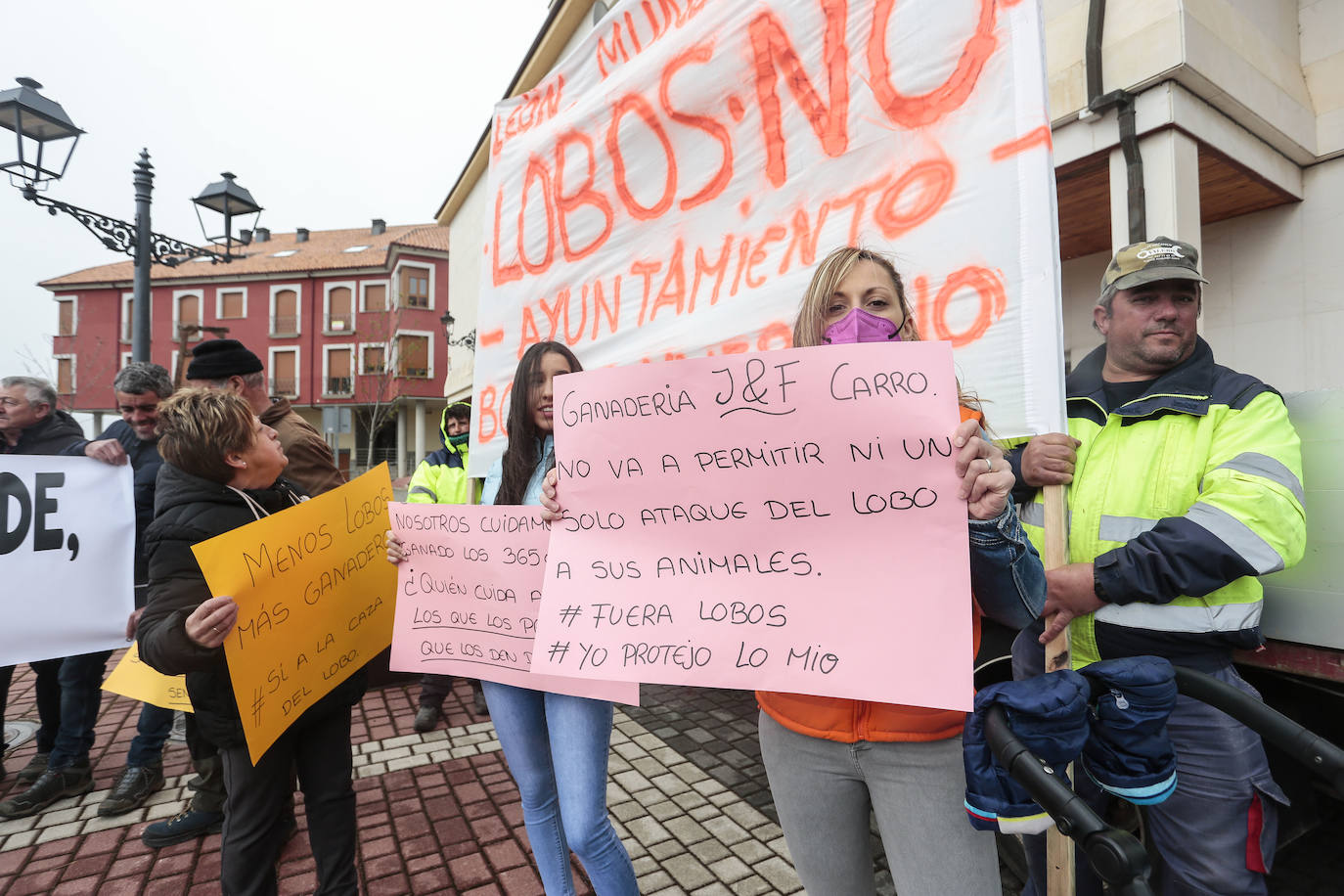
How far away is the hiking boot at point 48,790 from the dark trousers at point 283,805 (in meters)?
2.21

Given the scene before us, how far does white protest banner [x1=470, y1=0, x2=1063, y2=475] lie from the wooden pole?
7.6 inches

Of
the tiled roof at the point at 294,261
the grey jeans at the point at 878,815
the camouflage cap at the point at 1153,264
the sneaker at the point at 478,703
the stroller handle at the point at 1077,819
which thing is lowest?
the sneaker at the point at 478,703

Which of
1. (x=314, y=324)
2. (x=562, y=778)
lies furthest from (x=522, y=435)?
(x=314, y=324)

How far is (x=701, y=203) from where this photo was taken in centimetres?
241

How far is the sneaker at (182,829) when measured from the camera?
3.03m

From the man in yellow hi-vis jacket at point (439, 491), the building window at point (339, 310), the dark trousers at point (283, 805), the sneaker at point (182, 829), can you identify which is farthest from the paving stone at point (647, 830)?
the building window at point (339, 310)

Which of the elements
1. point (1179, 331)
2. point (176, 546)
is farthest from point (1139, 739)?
point (176, 546)

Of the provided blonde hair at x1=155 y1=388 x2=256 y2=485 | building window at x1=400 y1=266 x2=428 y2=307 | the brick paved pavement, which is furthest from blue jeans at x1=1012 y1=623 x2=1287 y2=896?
building window at x1=400 y1=266 x2=428 y2=307

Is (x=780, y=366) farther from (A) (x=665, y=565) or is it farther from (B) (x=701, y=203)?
(B) (x=701, y=203)

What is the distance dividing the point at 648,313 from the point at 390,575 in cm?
143

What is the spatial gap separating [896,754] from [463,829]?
106 inches

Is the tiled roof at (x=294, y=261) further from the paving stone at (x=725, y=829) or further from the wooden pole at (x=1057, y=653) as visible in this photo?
the wooden pole at (x=1057, y=653)

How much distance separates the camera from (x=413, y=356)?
37.0 metres

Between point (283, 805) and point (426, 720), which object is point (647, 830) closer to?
point (283, 805)
